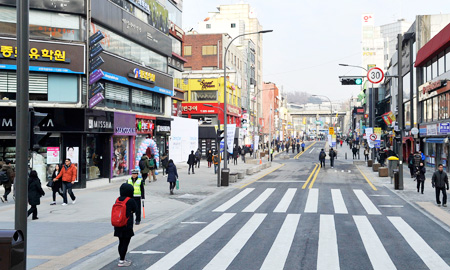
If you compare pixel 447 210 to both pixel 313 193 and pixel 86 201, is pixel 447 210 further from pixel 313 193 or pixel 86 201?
pixel 86 201

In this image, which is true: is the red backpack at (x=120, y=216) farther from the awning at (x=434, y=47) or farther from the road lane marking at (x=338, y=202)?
the awning at (x=434, y=47)

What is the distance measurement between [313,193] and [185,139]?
88.3 feet

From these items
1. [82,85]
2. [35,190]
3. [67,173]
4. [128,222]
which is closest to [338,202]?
[67,173]

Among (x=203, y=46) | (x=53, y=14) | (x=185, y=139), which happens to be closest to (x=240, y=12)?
(x=203, y=46)

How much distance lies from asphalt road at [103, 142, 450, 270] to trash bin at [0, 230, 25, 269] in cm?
380

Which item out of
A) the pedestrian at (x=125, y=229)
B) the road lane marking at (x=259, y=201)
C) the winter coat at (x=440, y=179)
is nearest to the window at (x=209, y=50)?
the road lane marking at (x=259, y=201)

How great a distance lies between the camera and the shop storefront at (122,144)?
29.1 m

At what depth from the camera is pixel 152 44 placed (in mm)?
35094

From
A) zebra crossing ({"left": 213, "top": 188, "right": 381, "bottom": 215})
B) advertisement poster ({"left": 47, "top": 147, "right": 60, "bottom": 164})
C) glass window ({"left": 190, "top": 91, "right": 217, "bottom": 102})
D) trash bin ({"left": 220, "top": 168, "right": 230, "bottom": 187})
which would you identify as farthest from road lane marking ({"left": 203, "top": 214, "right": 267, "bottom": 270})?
glass window ({"left": 190, "top": 91, "right": 217, "bottom": 102})

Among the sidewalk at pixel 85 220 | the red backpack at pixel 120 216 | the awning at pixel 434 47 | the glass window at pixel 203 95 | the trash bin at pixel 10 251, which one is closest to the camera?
the trash bin at pixel 10 251

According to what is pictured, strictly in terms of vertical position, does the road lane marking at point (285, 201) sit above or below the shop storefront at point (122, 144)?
below

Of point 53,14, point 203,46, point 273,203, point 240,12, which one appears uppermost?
point 240,12

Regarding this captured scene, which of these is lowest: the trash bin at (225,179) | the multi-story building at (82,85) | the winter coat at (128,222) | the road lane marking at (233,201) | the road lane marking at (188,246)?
the road lane marking at (233,201)

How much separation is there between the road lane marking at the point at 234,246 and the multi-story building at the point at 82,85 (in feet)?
42.1
